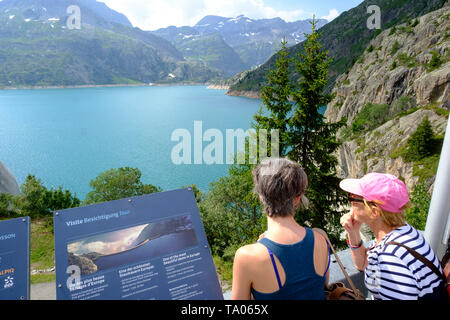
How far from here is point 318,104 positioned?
15625 mm

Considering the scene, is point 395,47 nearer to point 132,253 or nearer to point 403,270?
point 403,270

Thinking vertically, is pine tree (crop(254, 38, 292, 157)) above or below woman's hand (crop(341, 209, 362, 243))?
above

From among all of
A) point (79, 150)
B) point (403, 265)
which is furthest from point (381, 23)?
point (403, 265)

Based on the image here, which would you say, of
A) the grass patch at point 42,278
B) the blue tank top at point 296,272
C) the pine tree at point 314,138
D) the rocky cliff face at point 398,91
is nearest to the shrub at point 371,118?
the rocky cliff face at point 398,91

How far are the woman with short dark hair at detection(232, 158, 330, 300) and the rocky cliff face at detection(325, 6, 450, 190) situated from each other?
67.8 ft

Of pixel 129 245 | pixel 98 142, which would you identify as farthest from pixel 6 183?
pixel 129 245

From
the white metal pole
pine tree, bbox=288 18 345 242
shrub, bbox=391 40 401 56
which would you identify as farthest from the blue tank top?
shrub, bbox=391 40 401 56

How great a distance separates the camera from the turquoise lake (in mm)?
A: 45812

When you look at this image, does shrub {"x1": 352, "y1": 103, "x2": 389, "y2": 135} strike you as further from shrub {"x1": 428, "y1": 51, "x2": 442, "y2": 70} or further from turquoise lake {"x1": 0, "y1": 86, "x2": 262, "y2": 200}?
turquoise lake {"x1": 0, "y1": 86, "x2": 262, "y2": 200}

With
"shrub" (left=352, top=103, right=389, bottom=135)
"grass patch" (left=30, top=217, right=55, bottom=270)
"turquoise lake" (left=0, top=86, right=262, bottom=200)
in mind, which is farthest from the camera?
"turquoise lake" (left=0, top=86, right=262, bottom=200)

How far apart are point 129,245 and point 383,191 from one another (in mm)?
2126

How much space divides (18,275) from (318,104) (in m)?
15.5

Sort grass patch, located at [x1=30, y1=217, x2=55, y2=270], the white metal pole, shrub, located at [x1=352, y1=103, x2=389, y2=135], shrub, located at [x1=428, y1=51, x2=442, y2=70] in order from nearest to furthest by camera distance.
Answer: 1. the white metal pole
2. grass patch, located at [x1=30, y1=217, x2=55, y2=270]
3. shrub, located at [x1=428, y1=51, x2=442, y2=70]
4. shrub, located at [x1=352, y1=103, x2=389, y2=135]
